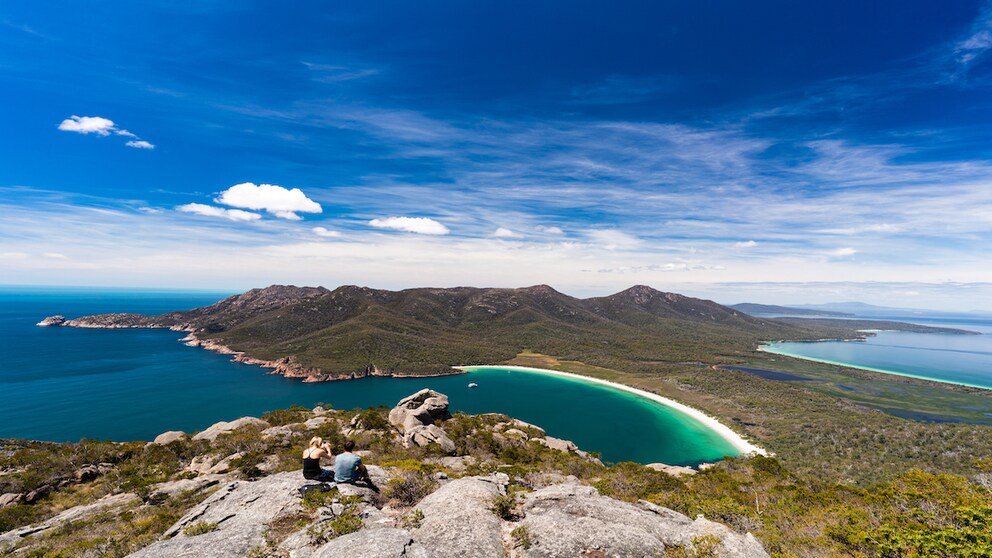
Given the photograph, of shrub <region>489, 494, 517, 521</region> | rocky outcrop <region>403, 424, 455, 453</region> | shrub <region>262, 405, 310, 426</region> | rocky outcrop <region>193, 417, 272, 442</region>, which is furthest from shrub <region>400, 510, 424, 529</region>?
rocky outcrop <region>193, 417, 272, 442</region>

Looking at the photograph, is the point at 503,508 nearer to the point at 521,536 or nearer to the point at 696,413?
the point at 521,536

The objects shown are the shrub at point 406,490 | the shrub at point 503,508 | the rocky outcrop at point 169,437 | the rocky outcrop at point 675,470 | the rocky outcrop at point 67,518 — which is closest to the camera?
the shrub at point 503,508

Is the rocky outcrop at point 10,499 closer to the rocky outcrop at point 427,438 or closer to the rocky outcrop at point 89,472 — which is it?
the rocky outcrop at point 89,472

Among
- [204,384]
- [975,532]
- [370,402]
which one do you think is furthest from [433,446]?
[204,384]

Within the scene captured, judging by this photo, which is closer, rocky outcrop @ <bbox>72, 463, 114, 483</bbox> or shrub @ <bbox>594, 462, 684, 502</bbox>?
shrub @ <bbox>594, 462, 684, 502</bbox>

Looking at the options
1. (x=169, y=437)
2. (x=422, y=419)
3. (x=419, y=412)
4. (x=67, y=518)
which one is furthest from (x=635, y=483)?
(x=169, y=437)

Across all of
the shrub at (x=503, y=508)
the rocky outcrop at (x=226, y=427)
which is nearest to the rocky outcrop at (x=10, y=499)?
the rocky outcrop at (x=226, y=427)

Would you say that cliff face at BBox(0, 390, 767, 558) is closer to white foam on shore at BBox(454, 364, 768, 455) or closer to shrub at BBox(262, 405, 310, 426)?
shrub at BBox(262, 405, 310, 426)
